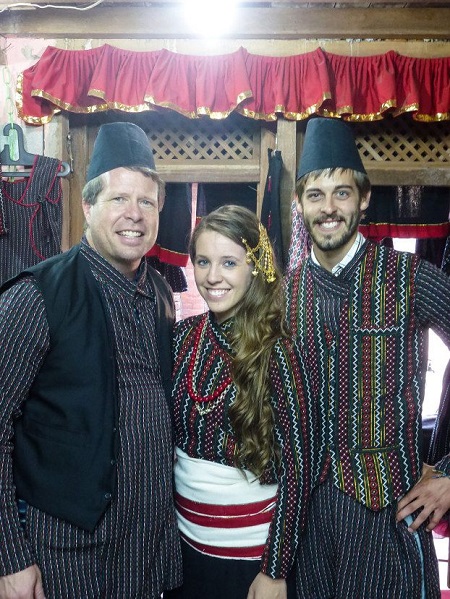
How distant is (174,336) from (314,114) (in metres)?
1.89

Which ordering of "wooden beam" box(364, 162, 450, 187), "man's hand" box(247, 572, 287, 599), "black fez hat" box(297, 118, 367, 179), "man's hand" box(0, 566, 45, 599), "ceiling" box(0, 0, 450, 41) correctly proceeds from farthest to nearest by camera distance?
1. "wooden beam" box(364, 162, 450, 187)
2. "ceiling" box(0, 0, 450, 41)
3. "black fez hat" box(297, 118, 367, 179)
4. "man's hand" box(247, 572, 287, 599)
5. "man's hand" box(0, 566, 45, 599)

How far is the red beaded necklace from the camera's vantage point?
180cm

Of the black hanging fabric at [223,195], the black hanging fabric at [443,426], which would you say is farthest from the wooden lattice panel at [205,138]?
the black hanging fabric at [443,426]

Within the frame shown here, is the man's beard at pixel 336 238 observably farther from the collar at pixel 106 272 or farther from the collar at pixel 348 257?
the collar at pixel 106 272

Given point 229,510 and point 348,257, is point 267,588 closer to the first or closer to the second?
point 229,510

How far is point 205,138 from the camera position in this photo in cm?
353

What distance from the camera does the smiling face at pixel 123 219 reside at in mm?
1842

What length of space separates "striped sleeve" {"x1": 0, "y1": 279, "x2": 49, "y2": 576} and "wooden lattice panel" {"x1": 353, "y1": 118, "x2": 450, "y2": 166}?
Result: 2485 millimetres

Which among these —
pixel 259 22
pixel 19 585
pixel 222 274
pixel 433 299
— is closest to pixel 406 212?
pixel 259 22

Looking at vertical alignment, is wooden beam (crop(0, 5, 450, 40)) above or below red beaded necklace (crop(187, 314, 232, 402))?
above

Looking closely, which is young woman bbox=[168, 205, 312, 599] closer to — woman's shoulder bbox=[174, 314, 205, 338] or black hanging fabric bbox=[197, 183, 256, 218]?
woman's shoulder bbox=[174, 314, 205, 338]

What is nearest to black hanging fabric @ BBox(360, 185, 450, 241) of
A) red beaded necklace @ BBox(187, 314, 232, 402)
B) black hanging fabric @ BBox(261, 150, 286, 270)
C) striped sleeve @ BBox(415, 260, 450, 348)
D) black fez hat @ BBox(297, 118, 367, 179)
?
black hanging fabric @ BBox(261, 150, 286, 270)

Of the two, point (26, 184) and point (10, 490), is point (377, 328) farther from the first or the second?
point (26, 184)

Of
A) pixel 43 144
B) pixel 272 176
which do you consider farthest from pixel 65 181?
pixel 272 176
